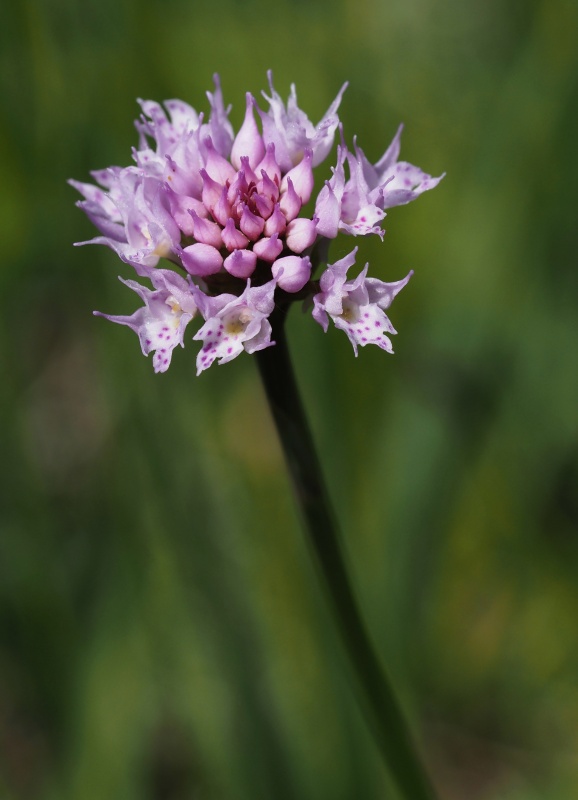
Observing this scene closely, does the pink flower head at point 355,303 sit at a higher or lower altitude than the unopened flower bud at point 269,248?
lower

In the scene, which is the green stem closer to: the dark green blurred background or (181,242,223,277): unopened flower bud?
(181,242,223,277): unopened flower bud

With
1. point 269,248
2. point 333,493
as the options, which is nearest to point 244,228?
point 269,248

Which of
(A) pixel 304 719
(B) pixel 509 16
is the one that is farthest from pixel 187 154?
(B) pixel 509 16

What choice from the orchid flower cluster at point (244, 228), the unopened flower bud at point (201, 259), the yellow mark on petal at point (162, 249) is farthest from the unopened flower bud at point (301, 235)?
the yellow mark on petal at point (162, 249)

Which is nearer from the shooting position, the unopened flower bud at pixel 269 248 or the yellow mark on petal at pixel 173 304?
the unopened flower bud at pixel 269 248

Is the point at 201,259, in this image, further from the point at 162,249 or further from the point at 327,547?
the point at 327,547

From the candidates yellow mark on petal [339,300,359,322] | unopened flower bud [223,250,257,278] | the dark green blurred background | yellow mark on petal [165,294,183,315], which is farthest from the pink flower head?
the dark green blurred background

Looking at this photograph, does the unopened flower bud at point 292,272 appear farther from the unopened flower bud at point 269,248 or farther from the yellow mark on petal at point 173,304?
the yellow mark on petal at point 173,304

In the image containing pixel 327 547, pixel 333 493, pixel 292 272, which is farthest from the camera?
pixel 333 493

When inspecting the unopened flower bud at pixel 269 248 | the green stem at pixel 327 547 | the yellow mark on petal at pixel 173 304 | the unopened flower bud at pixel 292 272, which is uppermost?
the unopened flower bud at pixel 269 248
